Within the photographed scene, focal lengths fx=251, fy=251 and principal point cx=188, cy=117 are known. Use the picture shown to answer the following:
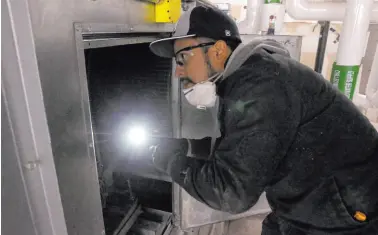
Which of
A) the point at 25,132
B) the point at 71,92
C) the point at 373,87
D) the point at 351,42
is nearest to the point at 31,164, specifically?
the point at 25,132

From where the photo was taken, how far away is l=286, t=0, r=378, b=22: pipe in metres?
1.87

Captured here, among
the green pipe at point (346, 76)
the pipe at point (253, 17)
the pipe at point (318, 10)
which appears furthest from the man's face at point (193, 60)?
the pipe at point (253, 17)

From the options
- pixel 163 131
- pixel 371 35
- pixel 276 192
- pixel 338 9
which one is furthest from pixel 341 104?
pixel 371 35

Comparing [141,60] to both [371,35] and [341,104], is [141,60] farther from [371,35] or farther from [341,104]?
[371,35]

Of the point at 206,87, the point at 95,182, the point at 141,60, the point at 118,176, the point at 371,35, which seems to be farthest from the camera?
the point at 371,35

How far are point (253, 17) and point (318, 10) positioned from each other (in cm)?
60

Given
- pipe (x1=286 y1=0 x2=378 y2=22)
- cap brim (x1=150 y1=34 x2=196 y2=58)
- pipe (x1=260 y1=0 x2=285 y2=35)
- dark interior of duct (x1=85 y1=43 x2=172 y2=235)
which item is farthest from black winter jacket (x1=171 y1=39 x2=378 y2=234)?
pipe (x1=260 y1=0 x2=285 y2=35)

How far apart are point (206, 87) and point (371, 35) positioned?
2.47 metres

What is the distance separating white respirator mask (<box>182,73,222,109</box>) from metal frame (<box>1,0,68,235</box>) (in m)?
0.62

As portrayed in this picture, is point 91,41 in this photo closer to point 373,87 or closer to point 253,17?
point 253,17

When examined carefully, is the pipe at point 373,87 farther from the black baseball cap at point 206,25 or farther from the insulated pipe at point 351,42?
the black baseball cap at point 206,25

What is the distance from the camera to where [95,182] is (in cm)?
75

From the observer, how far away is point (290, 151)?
2.96 feet

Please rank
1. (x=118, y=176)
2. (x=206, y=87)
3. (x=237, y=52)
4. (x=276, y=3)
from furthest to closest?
(x=276, y=3), (x=118, y=176), (x=206, y=87), (x=237, y=52)
